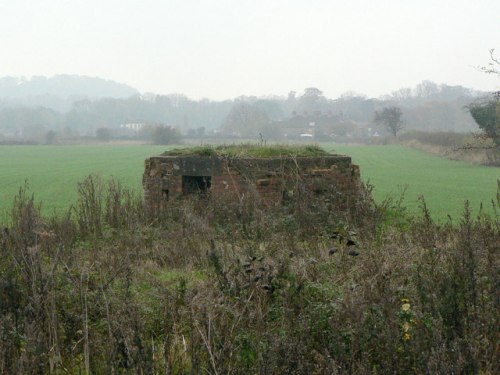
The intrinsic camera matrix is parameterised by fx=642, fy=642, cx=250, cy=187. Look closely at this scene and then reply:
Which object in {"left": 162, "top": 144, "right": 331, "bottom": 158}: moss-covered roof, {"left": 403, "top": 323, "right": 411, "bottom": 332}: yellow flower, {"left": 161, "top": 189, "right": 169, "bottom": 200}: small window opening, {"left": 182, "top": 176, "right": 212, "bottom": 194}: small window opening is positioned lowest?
{"left": 403, "top": 323, "right": 411, "bottom": 332}: yellow flower

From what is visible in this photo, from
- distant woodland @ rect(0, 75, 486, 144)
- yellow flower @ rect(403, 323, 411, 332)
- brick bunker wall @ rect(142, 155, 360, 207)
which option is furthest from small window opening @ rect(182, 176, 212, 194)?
distant woodland @ rect(0, 75, 486, 144)

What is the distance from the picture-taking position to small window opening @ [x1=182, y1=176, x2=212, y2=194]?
12406mm

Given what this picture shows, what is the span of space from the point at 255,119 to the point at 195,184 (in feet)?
283

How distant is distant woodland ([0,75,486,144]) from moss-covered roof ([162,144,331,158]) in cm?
7355

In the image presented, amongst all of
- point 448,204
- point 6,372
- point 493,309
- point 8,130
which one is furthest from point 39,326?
point 8,130

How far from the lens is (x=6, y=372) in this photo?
405cm

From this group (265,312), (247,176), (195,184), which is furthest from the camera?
(195,184)

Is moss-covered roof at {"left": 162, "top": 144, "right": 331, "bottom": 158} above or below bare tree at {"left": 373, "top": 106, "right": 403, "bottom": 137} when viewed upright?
below

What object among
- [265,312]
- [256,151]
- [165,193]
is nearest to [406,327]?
[265,312]

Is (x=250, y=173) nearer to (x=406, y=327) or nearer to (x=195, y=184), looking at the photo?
(x=195, y=184)

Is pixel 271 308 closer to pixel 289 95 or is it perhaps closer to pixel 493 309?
pixel 493 309

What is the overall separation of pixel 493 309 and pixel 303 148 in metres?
8.38

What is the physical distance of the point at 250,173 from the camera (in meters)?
11.7

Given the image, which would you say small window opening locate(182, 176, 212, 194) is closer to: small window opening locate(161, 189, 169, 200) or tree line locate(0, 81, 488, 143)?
small window opening locate(161, 189, 169, 200)
